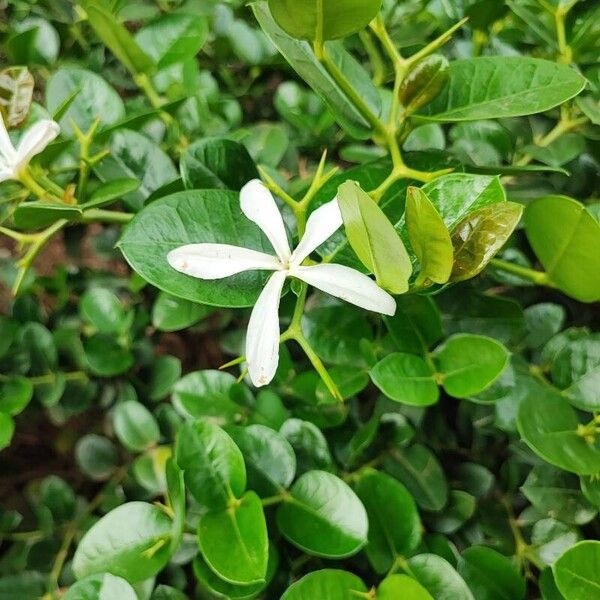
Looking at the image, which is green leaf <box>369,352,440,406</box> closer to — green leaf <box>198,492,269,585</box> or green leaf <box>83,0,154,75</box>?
green leaf <box>198,492,269,585</box>

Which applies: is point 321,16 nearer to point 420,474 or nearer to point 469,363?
point 469,363

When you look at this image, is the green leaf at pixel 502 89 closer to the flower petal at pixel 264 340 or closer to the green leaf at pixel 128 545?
the flower petal at pixel 264 340

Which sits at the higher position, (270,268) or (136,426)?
(270,268)

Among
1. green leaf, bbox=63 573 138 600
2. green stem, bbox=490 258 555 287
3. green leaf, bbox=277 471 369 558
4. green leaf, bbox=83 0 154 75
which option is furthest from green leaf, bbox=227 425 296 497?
green leaf, bbox=83 0 154 75

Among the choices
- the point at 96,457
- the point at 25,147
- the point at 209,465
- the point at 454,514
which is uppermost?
the point at 25,147

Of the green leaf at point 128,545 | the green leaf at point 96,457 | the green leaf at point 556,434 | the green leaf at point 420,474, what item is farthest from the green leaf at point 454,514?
the green leaf at point 96,457

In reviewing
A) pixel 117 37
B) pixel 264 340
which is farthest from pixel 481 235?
pixel 117 37
